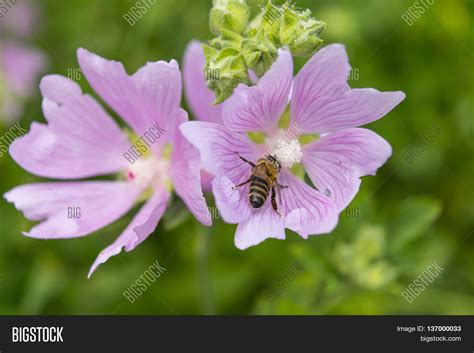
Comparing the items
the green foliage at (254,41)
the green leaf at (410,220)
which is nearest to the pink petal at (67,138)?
the green foliage at (254,41)

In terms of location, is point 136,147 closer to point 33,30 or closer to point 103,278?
point 103,278

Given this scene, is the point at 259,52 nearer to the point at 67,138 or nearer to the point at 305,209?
the point at 305,209

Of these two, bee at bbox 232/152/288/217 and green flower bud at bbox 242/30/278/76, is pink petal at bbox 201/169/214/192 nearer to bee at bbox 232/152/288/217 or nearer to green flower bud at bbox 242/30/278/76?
bee at bbox 232/152/288/217

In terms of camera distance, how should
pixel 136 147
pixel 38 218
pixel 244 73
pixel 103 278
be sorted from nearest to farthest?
pixel 244 73, pixel 38 218, pixel 136 147, pixel 103 278

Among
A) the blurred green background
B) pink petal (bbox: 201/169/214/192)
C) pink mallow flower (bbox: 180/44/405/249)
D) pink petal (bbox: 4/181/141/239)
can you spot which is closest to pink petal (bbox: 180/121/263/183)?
pink mallow flower (bbox: 180/44/405/249)

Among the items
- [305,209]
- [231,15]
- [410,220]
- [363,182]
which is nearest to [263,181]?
[305,209]

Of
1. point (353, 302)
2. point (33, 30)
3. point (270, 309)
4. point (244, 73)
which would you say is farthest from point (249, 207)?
point (33, 30)

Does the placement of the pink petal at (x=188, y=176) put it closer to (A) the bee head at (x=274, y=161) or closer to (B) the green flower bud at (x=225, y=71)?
(B) the green flower bud at (x=225, y=71)
